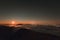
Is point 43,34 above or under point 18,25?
under

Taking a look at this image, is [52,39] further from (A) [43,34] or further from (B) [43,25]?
(B) [43,25]

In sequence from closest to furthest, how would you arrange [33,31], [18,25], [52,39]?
[52,39] < [33,31] < [18,25]

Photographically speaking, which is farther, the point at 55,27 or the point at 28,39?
the point at 55,27

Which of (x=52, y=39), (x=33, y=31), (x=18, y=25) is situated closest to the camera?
(x=52, y=39)

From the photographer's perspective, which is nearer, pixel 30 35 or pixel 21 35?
pixel 30 35

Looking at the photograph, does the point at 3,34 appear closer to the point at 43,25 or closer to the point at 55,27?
the point at 43,25

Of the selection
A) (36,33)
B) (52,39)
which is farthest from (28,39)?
(52,39)
